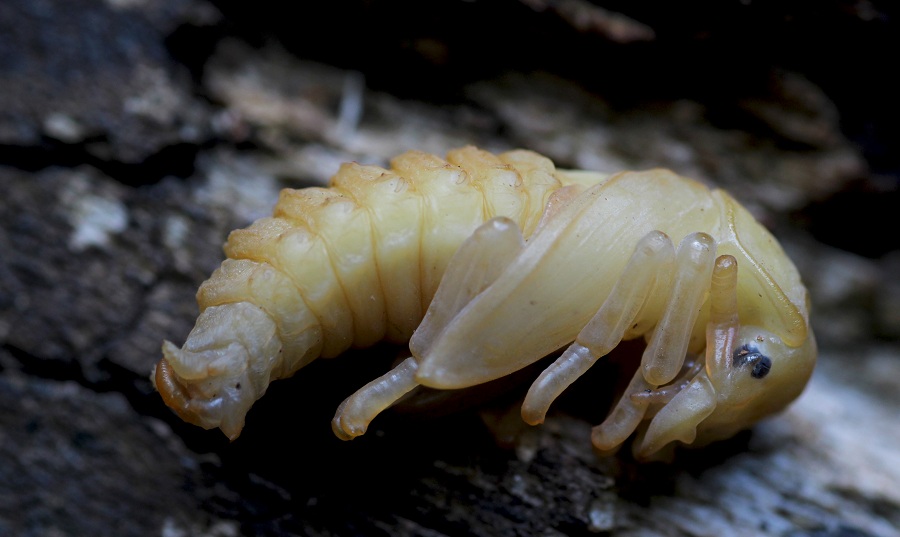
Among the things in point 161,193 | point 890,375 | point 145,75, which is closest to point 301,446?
point 161,193

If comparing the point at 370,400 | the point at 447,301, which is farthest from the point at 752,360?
the point at 370,400

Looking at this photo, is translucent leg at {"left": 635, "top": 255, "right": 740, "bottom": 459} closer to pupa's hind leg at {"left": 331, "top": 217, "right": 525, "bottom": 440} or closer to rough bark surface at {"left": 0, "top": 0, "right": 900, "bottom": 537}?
rough bark surface at {"left": 0, "top": 0, "right": 900, "bottom": 537}

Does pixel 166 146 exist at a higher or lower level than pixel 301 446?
higher

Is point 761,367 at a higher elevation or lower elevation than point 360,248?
lower

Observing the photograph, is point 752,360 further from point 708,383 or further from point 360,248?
point 360,248

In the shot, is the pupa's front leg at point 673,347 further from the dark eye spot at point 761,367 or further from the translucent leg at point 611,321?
the dark eye spot at point 761,367

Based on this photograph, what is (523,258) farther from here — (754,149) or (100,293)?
(754,149)
